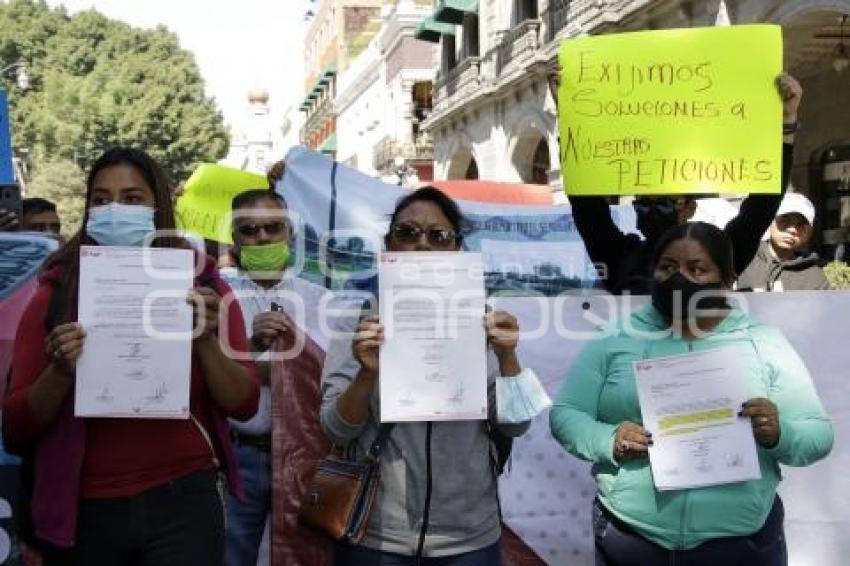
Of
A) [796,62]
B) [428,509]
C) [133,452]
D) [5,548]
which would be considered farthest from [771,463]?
[796,62]

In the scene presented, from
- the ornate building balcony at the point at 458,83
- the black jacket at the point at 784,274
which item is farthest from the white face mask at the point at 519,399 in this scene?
the ornate building balcony at the point at 458,83

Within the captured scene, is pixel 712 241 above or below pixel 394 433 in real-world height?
above

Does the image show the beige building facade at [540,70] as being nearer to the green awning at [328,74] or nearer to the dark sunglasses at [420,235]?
the dark sunglasses at [420,235]

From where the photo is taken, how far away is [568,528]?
4.11 meters

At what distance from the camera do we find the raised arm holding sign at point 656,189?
3617 mm

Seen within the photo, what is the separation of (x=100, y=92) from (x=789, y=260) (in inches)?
1673

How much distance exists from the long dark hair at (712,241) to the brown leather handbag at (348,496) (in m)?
0.96

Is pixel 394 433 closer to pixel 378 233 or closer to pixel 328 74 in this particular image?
pixel 378 233

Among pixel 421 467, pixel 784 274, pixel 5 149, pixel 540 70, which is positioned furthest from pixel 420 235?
pixel 540 70

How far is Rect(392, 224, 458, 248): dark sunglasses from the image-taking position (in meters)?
2.91

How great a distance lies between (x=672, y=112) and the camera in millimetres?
3717

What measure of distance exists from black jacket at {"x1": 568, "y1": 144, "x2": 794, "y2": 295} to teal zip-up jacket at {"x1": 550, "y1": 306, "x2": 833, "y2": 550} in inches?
27.1

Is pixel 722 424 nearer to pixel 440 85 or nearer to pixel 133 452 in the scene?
pixel 133 452

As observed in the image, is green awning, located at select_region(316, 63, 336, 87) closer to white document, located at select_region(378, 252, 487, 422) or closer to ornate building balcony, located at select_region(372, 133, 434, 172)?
ornate building balcony, located at select_region(372, 133, 434, 172)
